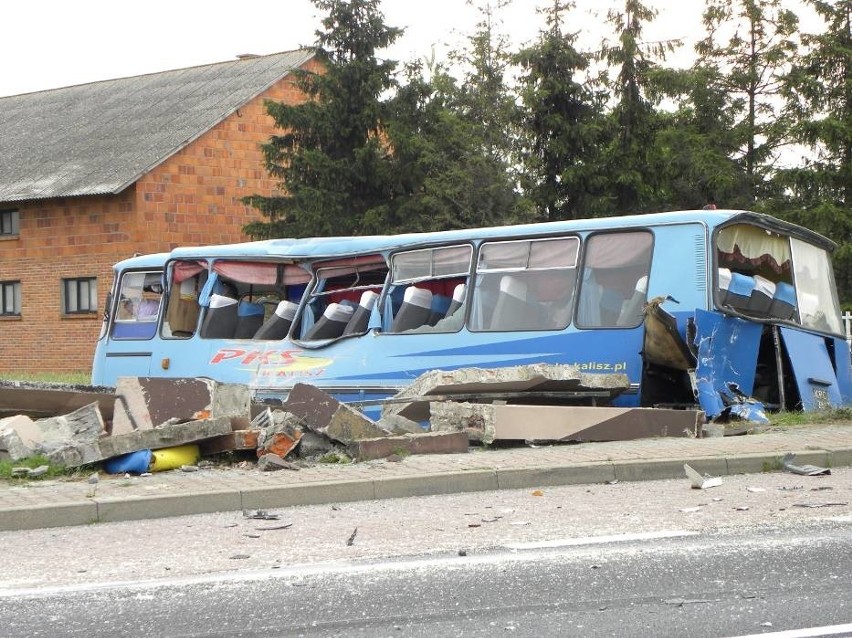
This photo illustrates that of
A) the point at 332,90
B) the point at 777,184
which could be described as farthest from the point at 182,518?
the point at 777,184

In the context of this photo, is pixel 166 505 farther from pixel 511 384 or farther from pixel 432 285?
pixel 432 285

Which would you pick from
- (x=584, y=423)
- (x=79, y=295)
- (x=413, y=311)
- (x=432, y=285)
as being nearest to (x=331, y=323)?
(x=413, y=311)

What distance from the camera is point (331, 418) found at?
455 inches

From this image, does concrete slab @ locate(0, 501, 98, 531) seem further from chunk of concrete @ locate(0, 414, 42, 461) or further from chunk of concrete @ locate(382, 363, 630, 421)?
chunk of concrete @ locate(382, 363, 630, 421)

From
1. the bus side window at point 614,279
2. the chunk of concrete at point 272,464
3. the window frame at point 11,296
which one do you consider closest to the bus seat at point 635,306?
the bus side window at point 614,279

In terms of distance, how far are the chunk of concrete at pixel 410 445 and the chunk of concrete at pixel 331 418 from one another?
25 centimetres

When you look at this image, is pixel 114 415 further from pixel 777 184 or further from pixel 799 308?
pixel 777 184

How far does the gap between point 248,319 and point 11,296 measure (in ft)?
81.1

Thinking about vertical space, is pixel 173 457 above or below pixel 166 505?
above

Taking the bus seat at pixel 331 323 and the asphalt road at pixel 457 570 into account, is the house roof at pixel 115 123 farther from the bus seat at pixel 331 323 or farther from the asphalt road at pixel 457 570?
the asphalt road at pixel 457 570

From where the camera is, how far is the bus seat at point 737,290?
13750mm

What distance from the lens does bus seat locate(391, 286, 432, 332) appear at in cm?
1550

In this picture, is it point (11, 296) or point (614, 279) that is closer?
point (614, 279)

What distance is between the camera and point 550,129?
3164 cm
